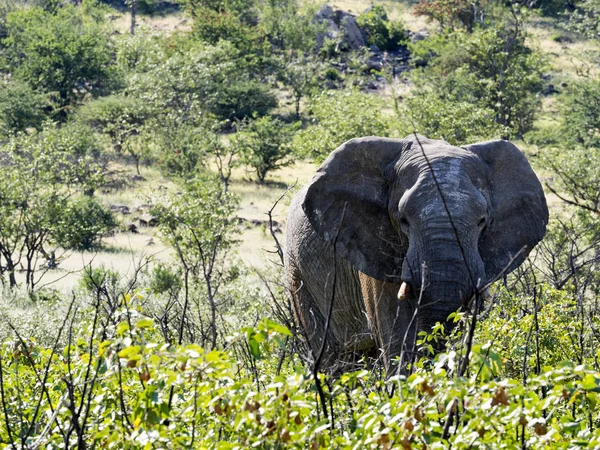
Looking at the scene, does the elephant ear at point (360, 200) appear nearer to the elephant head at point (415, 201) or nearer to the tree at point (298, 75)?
the elephant head at point (415, 201)

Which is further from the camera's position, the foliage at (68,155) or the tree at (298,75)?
the tree at (298,75)

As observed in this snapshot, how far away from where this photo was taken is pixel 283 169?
1516 inches

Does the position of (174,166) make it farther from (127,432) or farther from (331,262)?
(127,432)

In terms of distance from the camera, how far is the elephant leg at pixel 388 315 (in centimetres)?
644

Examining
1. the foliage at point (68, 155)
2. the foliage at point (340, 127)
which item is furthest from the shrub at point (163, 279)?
the foliage at point (340, 127)

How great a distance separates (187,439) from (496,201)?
3758mm

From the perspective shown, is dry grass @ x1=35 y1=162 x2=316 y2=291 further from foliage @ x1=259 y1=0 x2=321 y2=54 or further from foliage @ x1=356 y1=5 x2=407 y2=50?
foliage @ x1=356 y1=5 x2=407 y2=50

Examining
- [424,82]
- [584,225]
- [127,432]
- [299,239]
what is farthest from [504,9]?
[127,432]

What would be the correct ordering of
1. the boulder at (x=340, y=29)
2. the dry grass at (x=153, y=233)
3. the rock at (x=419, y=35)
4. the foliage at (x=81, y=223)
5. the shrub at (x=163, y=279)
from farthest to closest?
the boulder at (x=340, y=29), the rock at (x=419, y=35), the dry grass at (x=153, y=233), the foliage at (x=81, y=223), the shrub at (x=163, y=279)

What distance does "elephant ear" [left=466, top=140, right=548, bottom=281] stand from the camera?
6746 mm

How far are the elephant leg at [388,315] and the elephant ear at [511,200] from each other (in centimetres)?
78

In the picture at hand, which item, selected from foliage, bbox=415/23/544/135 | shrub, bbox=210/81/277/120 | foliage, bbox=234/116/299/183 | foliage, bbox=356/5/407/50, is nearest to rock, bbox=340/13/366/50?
foliage, bbox=356/5/407/50

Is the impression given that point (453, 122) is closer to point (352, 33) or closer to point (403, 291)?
point (403, 291)

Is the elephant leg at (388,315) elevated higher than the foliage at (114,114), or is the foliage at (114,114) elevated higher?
the elephant leg at (388,315)
